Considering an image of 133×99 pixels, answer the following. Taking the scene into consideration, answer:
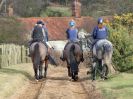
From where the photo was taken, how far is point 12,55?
98.2 ft

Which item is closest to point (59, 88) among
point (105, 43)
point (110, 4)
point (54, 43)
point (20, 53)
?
point (105, 43)

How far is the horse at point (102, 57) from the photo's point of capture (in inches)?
805

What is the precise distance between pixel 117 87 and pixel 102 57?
3.48 m

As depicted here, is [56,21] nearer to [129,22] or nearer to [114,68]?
[129,22]

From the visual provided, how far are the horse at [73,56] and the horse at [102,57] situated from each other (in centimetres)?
84

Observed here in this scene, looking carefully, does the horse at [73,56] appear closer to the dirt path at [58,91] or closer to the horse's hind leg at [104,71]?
the horse's hind leg at [104,71]

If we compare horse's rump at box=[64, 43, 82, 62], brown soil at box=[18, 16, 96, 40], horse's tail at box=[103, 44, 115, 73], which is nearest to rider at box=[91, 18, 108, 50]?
horse's tail at box=[103, 44, 115, 73]

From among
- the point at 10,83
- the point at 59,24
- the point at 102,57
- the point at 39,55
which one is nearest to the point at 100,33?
the point at 102,57

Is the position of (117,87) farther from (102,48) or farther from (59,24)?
(59,24)

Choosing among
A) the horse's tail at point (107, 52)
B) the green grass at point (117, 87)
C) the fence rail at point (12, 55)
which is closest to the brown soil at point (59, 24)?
the fence rail at point (12, 55)

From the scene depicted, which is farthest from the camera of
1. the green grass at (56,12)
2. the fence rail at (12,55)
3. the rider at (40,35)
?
the green grass at (56,12)

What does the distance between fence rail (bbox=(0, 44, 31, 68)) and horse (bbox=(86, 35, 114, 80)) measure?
8407 mm

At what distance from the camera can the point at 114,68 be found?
24297 millimetres

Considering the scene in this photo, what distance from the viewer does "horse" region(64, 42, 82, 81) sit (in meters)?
21.5
